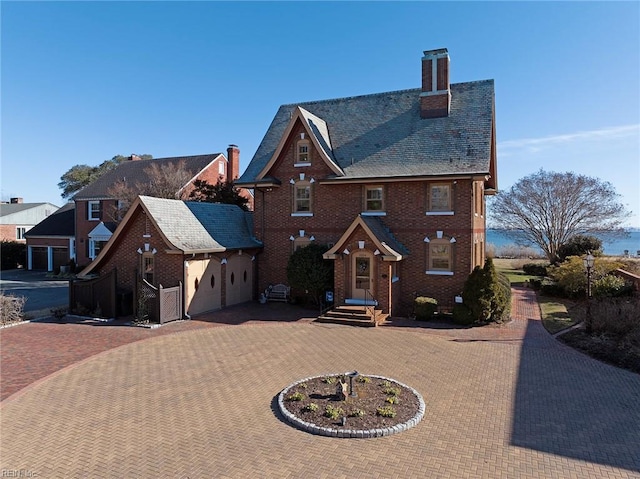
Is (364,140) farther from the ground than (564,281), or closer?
farther from the ground

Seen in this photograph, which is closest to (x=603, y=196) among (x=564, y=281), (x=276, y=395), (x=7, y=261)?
(x=564, y=281)

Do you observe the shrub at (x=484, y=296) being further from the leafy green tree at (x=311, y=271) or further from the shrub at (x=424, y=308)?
the leafy green tree at (x=311, y=271)

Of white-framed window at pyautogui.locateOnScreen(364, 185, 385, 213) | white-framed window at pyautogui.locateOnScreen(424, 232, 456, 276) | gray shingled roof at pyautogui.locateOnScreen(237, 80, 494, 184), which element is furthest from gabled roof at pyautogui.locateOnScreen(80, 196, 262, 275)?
white-framed window at pyautogui.locateOnScreen(424, 232, 456, 276)

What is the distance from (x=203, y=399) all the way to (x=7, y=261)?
143 ft

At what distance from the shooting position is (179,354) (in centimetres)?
1328

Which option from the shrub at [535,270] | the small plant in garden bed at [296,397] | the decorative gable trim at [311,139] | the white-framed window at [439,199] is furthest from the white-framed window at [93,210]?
the shrub at [535,270]

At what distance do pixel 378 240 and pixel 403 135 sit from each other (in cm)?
676

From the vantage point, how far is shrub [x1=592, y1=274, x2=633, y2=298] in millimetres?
19094

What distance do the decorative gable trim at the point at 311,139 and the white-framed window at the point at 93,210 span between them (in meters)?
23.3

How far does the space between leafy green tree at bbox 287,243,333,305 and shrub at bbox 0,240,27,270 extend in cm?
3663

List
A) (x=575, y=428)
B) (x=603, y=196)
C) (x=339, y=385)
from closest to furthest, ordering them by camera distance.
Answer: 1. (x=575, y=428)
2. (x=339, y=385)
3. (x=603, y=196)

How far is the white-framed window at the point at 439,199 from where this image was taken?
19.6 meters

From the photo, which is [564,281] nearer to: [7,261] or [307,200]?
[307,200]

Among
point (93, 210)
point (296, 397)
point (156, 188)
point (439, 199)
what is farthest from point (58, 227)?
point (296, 397)
